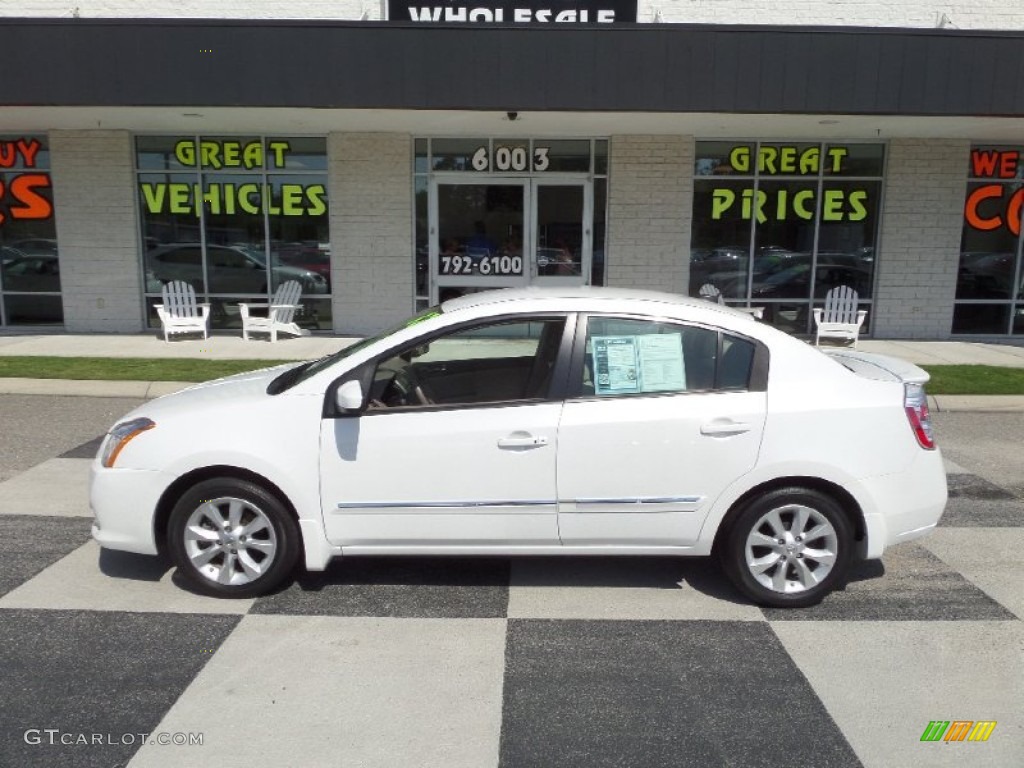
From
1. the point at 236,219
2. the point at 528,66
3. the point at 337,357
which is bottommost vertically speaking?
the point at 337,357

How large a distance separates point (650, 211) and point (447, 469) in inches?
407

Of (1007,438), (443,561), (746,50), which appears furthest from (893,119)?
(443,561)

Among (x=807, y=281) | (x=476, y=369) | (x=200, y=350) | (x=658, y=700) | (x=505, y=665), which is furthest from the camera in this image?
(x=807, y=281)

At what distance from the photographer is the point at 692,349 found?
434cm

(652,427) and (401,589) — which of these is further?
(401,589)

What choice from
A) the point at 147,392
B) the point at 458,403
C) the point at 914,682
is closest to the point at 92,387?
the point at 147,392

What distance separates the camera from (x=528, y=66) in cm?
1034

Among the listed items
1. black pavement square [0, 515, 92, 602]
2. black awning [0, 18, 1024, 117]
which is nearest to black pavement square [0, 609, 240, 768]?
black pavement square [0, 515, 92, 602]

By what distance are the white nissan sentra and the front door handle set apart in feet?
0.04

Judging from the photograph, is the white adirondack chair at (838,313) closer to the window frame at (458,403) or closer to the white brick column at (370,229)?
the white brick column at (370,229)

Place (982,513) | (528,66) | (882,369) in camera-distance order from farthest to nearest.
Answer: (528,66) < (982,513) < (882,369)

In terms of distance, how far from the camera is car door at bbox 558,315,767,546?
164 inches

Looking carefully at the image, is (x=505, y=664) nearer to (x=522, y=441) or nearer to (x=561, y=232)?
(x=522, y=441)

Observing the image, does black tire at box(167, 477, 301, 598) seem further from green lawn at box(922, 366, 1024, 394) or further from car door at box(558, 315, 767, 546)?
green lawn at box(922, 366, 1024, 394)
